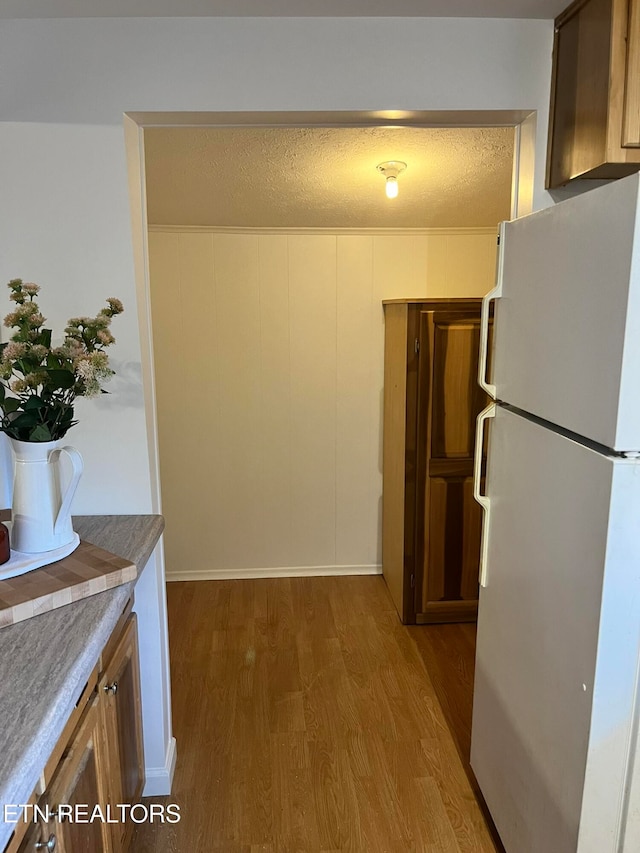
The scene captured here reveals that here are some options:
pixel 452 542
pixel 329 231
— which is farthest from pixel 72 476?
pixel 329 231

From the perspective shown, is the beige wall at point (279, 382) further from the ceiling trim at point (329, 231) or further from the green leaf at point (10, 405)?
the green leaf at point (10, 405)

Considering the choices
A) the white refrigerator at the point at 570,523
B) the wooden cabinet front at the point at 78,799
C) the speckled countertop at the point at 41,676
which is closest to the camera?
the speckled countertop at the point at 41,676

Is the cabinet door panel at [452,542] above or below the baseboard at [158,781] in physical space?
above

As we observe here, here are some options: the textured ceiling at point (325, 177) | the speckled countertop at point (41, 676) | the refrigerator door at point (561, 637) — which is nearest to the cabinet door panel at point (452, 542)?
the refrigerator door at point (561, 637)

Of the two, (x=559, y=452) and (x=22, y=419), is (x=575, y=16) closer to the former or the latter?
(x=559, y=452)

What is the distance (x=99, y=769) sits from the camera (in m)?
1.31

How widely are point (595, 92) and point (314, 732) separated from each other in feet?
7.39

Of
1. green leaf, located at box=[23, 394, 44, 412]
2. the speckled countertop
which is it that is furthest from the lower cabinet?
green leaf, located at box=[23, 394, 44, 412]

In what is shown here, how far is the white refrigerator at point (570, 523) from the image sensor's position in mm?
1117

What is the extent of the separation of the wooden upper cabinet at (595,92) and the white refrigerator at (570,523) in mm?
192

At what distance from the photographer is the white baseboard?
366cm

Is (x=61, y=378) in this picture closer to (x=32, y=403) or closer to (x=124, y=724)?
(x=32, y=403)

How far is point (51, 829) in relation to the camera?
1.02 metres

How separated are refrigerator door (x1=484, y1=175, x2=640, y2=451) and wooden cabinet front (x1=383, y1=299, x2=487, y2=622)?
1.23m
